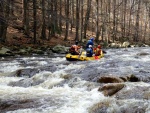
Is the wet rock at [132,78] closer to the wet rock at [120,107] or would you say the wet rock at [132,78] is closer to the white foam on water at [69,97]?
the white foam on water at [69,97]

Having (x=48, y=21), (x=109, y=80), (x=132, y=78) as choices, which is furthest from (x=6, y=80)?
(x=48, y=21)

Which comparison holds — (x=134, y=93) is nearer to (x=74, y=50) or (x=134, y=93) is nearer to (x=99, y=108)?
(x=99, y=108)

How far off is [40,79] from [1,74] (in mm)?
2133

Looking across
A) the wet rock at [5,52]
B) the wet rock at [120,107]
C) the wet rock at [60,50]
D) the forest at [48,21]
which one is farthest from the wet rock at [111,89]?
the wet rock at [60,50]

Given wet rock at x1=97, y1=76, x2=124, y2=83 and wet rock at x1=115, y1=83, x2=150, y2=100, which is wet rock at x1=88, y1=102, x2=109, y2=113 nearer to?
wet rock at x1=115, y1=83, x2=150, y2=100

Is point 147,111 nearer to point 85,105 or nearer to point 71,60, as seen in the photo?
point 85,105

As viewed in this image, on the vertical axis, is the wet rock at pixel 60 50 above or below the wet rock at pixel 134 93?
above

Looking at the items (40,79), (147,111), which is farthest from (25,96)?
(147,111)

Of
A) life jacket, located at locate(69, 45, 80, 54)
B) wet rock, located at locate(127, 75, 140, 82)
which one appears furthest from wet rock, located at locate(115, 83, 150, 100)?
life jacket, located at locate(69, 45, 80, 54)

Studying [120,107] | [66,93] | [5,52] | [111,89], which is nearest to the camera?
[120,107]

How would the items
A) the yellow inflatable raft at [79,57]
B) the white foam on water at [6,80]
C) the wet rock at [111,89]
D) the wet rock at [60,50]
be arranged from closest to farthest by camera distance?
the wet rock at [111,89] < the white foam on water at [6,80] < the yellow inflatable raft at [79,57] < the wet rock at [60,50]

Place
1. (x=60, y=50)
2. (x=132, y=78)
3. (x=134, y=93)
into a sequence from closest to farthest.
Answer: (x=134, y=93) < (x=132, y=78) < (x=60, y=50)

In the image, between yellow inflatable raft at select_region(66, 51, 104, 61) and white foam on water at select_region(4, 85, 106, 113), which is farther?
yellow inflatable raft at select_region(66, 51, 104, 61)

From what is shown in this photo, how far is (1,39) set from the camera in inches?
907
